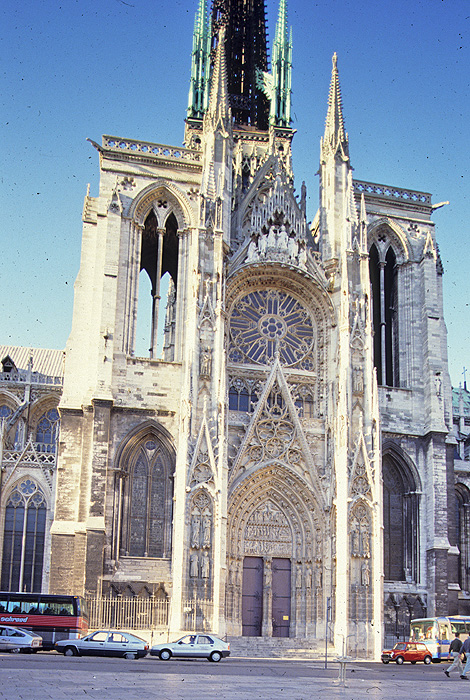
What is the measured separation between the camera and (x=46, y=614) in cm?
2948

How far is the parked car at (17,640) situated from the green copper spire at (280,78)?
30931 millimetres

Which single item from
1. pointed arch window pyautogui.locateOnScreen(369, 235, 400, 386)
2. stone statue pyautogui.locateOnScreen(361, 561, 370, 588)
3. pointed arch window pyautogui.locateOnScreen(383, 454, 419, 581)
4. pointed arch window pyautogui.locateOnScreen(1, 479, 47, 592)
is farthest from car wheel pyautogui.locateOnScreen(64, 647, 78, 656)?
pointed arch window pyautogui.locateOnScreen(369, 235, 400, 386)

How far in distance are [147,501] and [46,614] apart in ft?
20.6

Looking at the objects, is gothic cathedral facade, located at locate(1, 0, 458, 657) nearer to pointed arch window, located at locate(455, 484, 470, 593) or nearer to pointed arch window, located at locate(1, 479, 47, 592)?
pointed arch window, located at locate(455, 484, 470, 593)

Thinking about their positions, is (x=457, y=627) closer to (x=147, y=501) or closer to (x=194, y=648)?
(x=194, y=648)

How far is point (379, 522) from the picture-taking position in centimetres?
3378

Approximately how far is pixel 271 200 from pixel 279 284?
3.68 m

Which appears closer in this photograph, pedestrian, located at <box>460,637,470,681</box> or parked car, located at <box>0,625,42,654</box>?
pedestrian, located at <box>460,637,470,681</box>

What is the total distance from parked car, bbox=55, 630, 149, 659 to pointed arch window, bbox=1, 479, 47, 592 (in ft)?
47.8

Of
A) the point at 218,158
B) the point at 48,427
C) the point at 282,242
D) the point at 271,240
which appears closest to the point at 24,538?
the point at 48,427

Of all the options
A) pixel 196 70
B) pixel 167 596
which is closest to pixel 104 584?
pixel 167 596

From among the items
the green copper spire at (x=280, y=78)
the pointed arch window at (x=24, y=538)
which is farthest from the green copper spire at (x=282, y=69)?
the pointed arch window at (x=24, y=538)

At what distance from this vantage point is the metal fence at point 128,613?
104 ft

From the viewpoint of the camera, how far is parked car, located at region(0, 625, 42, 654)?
86.4 feet
